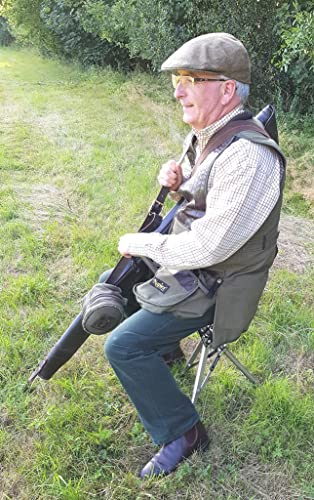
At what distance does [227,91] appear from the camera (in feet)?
6.78

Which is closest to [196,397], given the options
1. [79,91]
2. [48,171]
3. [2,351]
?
[2,351]

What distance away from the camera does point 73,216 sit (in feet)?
16.7

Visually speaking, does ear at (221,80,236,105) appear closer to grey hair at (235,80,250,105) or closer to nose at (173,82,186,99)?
grey hair at (235,80,250,105)

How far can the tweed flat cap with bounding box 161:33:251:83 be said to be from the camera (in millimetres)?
1983

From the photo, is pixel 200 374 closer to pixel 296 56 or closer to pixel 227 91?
pixel 227 91

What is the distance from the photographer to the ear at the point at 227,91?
204cm

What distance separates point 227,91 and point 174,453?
170 centimetres

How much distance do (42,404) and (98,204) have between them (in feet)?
9.52

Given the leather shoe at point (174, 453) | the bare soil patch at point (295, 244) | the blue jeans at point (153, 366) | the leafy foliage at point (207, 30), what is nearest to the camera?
the blue jeans at point (153, 366)

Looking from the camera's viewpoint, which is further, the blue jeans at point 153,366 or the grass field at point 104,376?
the grass field at point 104,376

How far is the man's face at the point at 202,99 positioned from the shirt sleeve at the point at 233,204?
0.76 feet

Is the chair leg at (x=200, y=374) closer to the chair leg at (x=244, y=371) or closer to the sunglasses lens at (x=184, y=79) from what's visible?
the chair leg at (x=244, y=371)


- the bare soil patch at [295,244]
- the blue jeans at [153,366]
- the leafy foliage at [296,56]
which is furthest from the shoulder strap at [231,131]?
the leafy foliage at [296,56]

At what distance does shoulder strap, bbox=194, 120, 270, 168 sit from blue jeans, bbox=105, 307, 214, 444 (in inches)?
29.1
